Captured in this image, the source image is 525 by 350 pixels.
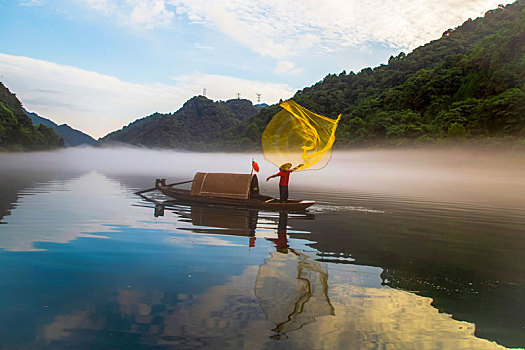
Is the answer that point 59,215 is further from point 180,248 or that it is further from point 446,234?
point 446,234

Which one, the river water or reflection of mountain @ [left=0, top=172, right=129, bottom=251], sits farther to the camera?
reflection of mountain @ [left=0, top=172, right=129, bottom=251]

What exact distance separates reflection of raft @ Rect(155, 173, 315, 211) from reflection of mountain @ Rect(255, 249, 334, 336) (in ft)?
33.0

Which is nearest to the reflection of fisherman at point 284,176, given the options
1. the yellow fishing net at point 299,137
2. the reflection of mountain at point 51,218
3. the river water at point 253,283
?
the yellow fishing net at point 299,137

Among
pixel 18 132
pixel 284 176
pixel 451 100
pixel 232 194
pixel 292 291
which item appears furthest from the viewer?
pixel 18 132

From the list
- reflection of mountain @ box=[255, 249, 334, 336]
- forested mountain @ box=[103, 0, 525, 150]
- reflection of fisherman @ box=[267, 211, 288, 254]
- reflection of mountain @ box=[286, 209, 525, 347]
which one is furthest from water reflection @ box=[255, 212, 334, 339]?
forested mountain @ box=[103, 0, 525, 150]

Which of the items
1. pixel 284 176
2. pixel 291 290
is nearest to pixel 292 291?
pixel 291 290

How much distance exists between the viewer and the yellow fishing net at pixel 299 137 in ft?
65.5

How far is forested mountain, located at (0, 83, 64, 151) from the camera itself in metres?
140

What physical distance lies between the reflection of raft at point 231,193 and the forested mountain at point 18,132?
141 meters

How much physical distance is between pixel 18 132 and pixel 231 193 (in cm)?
15580

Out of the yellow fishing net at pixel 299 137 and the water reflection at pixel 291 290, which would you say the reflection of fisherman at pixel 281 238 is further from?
the yellow fishing net at pixel 299 137

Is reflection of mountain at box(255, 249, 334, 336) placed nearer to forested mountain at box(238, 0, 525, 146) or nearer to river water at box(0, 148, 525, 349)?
river water at box(0, 148, 525, 349)

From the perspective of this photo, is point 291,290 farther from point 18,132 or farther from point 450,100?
point 18,132

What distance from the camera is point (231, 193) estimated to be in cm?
2242
